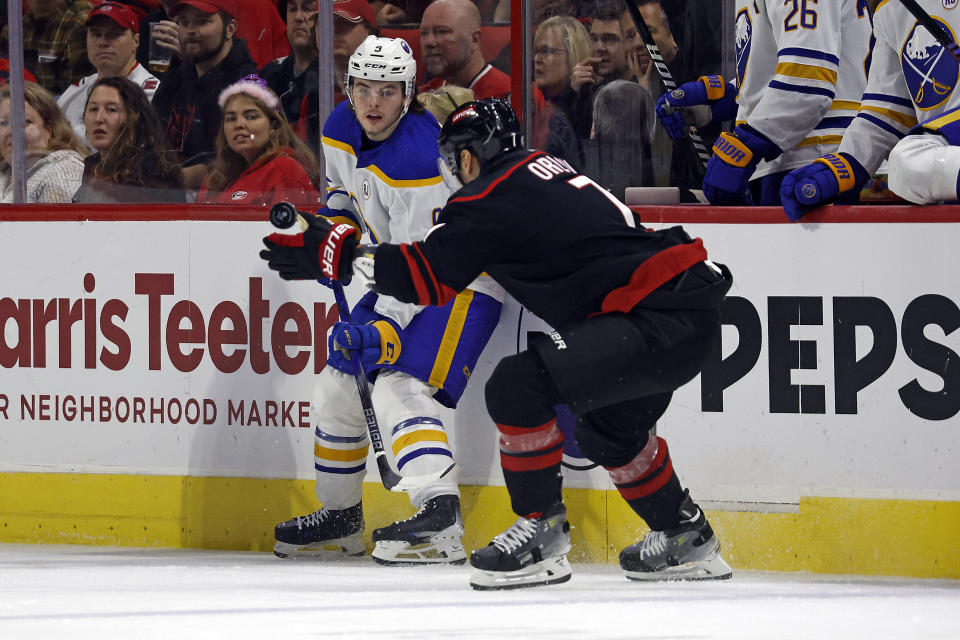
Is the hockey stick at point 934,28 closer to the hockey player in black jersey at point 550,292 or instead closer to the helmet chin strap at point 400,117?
the hockey player in black jersey at point 550,292

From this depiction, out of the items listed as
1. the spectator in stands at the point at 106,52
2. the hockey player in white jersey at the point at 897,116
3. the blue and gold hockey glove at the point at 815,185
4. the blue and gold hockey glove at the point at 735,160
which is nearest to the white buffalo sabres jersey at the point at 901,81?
the hockey player in white jersey at the point at 897,116

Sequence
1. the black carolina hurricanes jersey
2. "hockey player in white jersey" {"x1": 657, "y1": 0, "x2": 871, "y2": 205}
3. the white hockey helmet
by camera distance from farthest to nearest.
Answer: "hockey player in white jersey" {"x1": 657, "y1": 0, "x2": 871, "y2": 205}, the white hockey helmet, the black carolina hurricanes jersey

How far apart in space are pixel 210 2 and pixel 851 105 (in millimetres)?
1874

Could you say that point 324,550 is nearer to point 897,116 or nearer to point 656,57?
point 656,57

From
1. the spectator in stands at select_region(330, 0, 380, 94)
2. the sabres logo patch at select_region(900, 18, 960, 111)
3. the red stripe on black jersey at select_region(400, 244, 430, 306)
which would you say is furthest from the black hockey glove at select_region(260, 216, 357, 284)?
the sabres logo patch at select_region(900, 18, 960, 111)

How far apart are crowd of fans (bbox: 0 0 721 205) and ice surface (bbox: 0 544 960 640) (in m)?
1.13

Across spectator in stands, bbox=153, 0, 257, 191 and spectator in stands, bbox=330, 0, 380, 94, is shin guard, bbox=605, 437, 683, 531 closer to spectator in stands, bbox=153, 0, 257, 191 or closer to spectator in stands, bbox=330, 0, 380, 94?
spectator in stands, bbox=330, 0, 380, 94

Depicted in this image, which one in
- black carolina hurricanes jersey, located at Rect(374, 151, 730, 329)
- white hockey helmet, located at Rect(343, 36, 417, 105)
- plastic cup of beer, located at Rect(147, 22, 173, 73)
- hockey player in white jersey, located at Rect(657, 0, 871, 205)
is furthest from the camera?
plastic cup of beer, located at Rect(147, 22, 173, 73)

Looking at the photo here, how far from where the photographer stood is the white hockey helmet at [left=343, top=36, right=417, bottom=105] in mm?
3799

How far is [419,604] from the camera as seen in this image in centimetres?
315

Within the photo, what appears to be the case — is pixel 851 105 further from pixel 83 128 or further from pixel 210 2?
pixel 83 128

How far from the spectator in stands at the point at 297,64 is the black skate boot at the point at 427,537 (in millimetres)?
1222

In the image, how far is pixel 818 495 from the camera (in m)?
3.62

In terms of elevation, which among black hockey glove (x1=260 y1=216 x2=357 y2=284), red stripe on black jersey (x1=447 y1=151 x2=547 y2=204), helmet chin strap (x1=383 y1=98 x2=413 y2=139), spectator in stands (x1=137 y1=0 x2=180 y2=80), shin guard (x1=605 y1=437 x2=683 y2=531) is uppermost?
spectator in stands (x1=137 y1=0 x2=180 y2=80)
